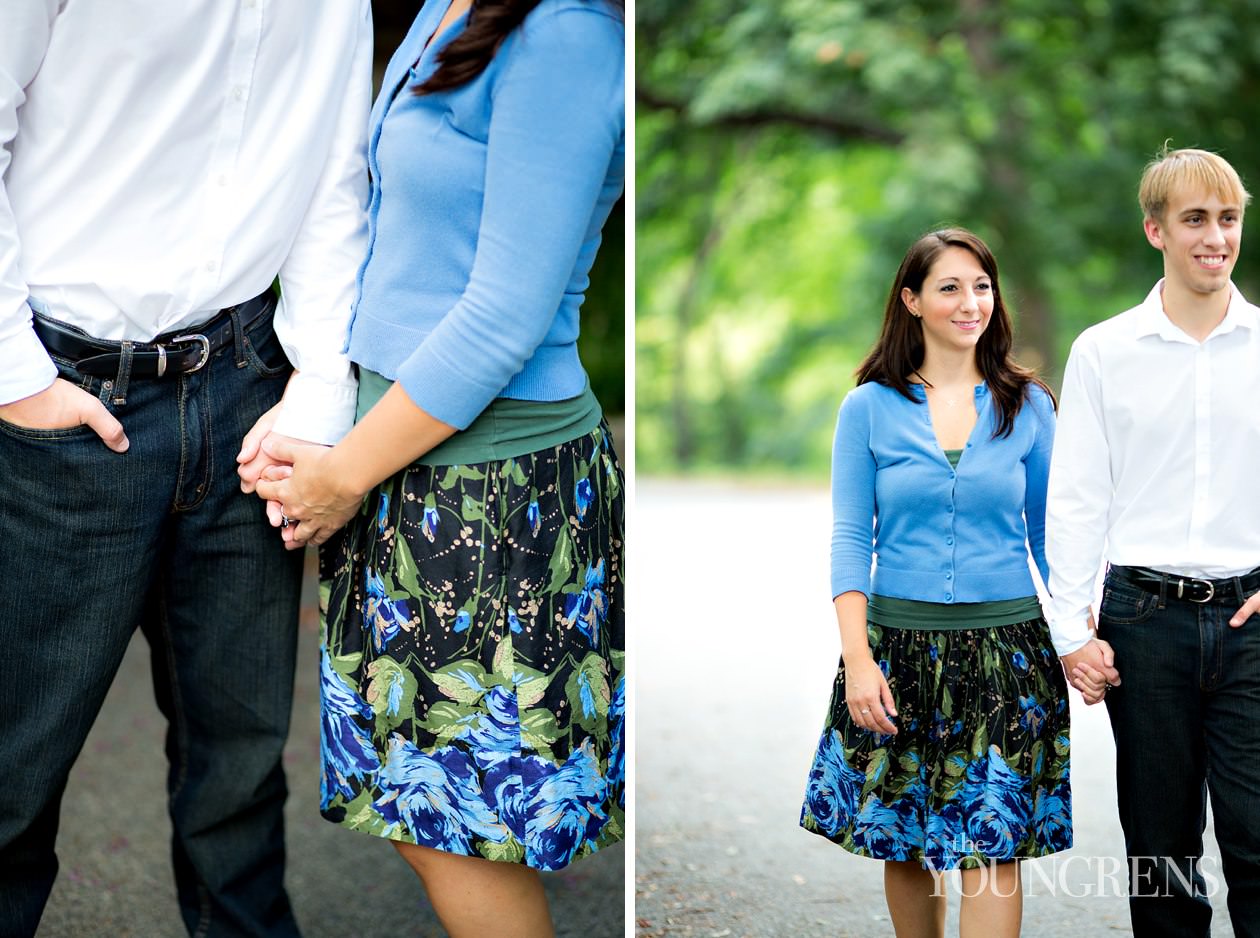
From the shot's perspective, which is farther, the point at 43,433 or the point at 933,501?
the point at 933,501

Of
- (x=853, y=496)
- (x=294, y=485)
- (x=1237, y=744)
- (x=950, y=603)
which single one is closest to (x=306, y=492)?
(x=294, y=485)

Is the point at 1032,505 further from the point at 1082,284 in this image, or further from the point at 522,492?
the point at 1082,284

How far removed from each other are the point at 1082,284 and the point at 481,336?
9.57m

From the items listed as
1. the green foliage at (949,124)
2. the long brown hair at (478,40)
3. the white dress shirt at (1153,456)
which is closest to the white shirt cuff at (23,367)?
the long brown hair at (478,40)

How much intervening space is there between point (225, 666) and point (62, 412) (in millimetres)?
493

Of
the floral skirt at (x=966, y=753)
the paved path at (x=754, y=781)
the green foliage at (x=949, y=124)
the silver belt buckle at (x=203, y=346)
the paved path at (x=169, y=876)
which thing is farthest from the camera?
the green foliage at (x=949, y=124)

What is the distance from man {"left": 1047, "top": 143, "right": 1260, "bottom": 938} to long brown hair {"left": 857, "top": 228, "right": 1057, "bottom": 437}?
0.11 metres

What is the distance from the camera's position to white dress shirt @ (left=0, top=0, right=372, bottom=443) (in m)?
1.58

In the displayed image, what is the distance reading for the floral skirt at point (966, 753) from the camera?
1.96m

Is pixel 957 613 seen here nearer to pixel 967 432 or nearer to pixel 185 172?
pixel 967 432

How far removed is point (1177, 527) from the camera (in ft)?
6.12

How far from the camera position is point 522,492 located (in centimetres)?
168

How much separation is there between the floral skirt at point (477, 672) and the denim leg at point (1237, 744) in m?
0.91

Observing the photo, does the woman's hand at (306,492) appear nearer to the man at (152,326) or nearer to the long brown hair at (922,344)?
the man at (152,326)
